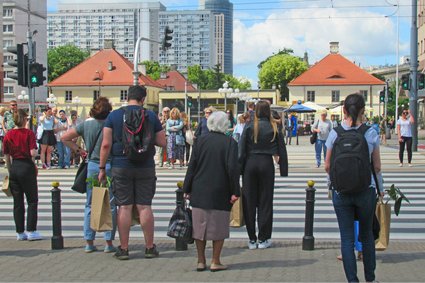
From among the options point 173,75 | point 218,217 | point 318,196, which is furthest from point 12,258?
point 173,75

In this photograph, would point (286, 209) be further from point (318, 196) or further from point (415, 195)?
point (415, 195)

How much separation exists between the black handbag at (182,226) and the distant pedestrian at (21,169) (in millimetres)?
2760

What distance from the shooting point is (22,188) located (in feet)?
31.3

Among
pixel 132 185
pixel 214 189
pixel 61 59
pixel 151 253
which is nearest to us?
pixel 214 189

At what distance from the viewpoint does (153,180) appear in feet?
26.8

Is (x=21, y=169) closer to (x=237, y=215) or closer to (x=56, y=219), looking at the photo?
(x=56, y=219)

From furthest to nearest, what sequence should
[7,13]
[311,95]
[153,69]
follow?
[153,69] → [7,13] → [311,95]

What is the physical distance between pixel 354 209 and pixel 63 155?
53.0ft

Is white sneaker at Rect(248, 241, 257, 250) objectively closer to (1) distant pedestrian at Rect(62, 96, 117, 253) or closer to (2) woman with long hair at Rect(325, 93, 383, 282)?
(1) distant pedestrian at Rect(62, 96, 117, 253)

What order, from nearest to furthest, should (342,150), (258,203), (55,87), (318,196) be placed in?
(342,150)
(258,203)
(318,196)
(55,87)

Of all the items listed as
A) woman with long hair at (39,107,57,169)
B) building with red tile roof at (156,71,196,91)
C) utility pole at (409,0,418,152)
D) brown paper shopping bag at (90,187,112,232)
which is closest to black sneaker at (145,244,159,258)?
brown paper shopping bag at (90,187,112,232)

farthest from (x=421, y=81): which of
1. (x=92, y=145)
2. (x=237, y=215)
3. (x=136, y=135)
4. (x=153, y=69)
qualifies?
(x=153, y=69)

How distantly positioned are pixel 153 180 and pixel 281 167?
1886 millimetres

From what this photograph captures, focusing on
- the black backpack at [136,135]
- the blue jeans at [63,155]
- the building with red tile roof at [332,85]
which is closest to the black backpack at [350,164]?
the black backpack at [136,135]
